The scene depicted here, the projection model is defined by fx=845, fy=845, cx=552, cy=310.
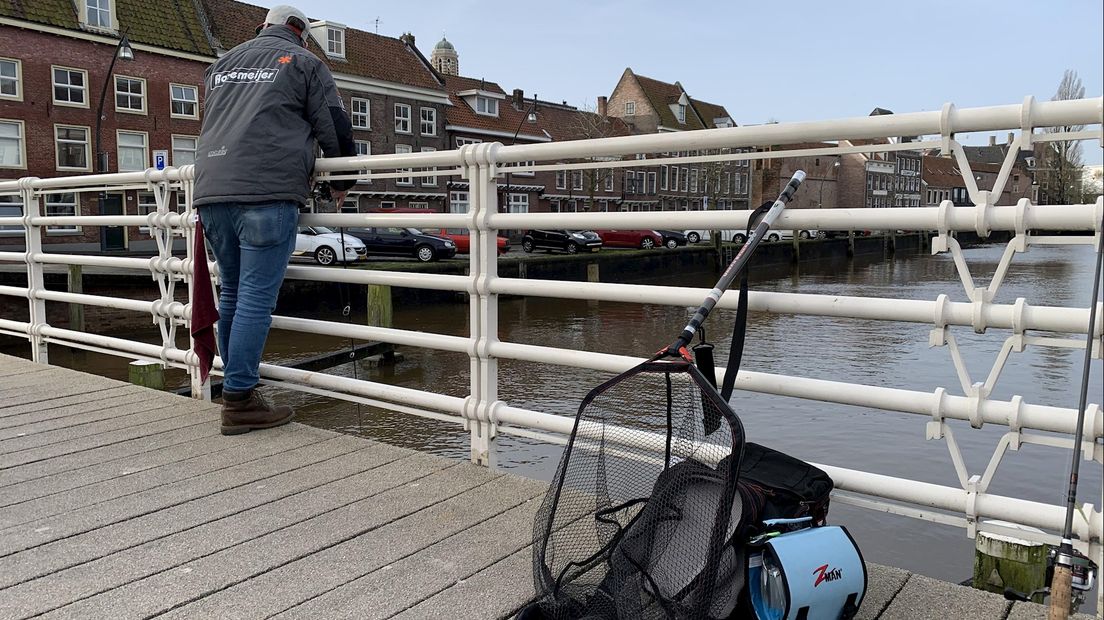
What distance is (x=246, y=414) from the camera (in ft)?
A: 11.4

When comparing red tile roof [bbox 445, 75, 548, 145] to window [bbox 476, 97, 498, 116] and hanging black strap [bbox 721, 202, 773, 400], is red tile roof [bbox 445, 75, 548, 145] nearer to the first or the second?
window [bbox 476, 97, 498, 116]

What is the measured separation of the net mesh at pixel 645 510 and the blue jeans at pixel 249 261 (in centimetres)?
180

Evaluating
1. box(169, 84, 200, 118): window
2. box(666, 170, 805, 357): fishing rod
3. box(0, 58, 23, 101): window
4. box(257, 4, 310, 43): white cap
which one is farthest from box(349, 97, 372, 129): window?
box(666, 170, 805, 357): fishing rod

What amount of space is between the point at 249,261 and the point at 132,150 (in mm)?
30336

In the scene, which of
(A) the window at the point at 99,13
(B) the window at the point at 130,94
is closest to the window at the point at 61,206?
(B) the window at the point at 130,94

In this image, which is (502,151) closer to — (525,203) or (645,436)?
(645,436)

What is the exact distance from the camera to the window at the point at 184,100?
30812mm

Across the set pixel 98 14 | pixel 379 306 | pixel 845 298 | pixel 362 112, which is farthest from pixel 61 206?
pixel 845 298

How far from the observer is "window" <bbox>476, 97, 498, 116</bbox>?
45.7 metres

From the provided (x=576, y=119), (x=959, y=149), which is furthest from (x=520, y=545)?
(x=576, y=119)

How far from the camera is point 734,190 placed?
2495 inches

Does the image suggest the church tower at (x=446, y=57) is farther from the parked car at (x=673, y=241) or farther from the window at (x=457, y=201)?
the parked car at (x=673, y=241)

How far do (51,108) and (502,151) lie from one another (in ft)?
100

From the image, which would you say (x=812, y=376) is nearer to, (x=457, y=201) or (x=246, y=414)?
(x=246, y=414)
